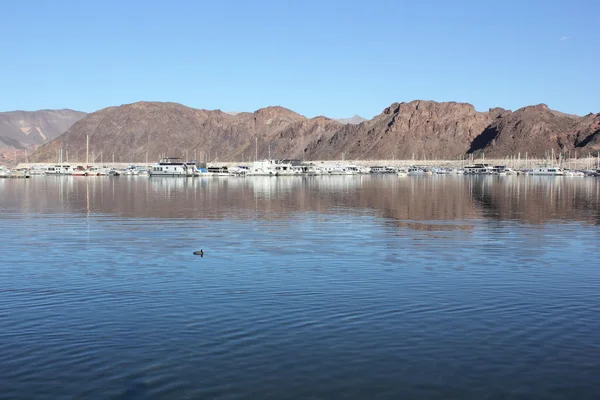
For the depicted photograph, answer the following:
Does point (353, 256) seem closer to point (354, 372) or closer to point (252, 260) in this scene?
point (252, 260)

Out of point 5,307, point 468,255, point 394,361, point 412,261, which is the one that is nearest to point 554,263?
point 468,255

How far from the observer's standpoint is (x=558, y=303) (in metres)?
21.9

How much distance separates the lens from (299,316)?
65.6ft

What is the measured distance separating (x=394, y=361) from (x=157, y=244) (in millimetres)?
22568

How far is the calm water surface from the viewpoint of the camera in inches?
580

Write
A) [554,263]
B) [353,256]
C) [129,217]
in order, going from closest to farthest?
[554,263] → [353,256] → [129,217]

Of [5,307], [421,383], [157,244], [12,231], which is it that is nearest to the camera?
[421,383]

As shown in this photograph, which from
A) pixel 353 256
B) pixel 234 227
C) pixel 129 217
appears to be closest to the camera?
pixel 353 256

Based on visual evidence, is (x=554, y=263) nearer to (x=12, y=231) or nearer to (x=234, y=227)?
(x=234, y=227)

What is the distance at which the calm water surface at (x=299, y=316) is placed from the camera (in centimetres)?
1473

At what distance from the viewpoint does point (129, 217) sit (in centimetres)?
5441

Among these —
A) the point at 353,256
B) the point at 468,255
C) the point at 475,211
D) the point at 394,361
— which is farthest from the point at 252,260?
the point at 475,211

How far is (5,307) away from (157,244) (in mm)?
15675

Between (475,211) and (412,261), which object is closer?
(412,261)
